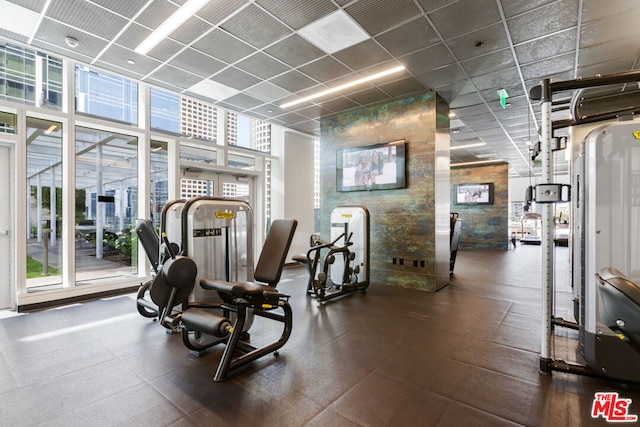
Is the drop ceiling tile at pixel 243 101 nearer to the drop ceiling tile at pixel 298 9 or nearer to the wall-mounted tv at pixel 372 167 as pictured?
the wall-mounted tv at pixel 372 167

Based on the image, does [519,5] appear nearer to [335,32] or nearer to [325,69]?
[335,32]

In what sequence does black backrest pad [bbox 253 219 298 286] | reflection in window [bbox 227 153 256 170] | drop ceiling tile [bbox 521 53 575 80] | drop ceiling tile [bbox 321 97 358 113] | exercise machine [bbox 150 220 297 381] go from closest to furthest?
exercise machine [bbox 150 220 297 381], black backrest pad [bbox 253 219 298 286], drop ceiling tile [bbox 521 53 575 80], drop ceiling tile [bbox 321 97 358 113], reflection in window [bbox 227 153 256 170]

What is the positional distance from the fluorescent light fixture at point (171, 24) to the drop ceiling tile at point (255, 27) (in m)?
0.35

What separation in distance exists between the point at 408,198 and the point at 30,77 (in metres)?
6.00

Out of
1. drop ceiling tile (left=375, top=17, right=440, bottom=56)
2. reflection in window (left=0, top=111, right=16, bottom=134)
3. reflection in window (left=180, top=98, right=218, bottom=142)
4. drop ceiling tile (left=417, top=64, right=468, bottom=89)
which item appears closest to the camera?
drop ceiling tile (left=375, top=17, right=440, bottom=56)

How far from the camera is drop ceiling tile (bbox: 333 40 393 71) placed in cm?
388

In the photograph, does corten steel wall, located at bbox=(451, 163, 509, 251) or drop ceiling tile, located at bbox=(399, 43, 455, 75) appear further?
corten steel wall, located at bbox=(451, 163, 509, 251)

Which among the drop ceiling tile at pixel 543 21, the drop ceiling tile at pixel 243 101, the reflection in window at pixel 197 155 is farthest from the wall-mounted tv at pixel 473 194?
the reflection in window at pixel 197 155

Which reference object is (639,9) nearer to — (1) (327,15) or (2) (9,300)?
(1) (327,15)

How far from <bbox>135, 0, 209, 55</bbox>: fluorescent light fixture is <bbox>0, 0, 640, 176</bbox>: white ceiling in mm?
61

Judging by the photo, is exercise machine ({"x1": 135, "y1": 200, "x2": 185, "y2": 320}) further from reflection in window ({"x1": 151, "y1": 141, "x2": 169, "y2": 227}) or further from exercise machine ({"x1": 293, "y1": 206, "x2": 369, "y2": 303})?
reflection in window ({"x1": 151, "y1": 141, "x2": 169, "y2": 227})

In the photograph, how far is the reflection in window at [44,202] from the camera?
4.23 metres

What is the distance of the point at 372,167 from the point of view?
588 cm

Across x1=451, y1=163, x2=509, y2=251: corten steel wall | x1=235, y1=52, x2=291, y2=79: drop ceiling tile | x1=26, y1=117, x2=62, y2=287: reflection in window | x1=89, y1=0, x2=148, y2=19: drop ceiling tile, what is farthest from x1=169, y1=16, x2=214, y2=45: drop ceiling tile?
x1=451, y1=163, x2=509, y2=251: corten steel wall
